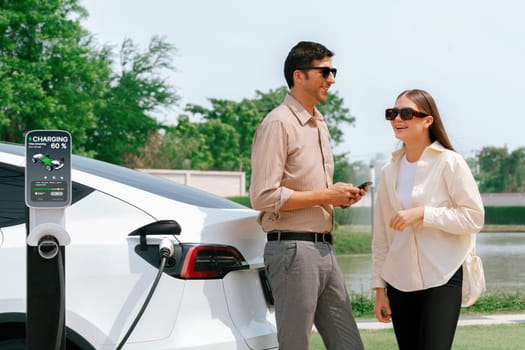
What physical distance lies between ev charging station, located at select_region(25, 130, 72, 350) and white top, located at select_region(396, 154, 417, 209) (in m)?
1.52

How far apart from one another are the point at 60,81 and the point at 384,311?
4168cm

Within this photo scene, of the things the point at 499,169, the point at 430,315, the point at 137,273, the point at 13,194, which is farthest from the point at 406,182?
the point at 499,169

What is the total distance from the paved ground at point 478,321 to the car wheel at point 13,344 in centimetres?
591

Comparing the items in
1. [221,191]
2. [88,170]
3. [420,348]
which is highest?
[88,170]

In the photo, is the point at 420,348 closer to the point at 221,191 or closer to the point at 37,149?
the point at 37,149

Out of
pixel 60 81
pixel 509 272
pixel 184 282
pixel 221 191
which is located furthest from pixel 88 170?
pixel 221 191

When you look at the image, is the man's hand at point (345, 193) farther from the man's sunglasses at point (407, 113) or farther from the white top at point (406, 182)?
the man's sunglasses at point (407, 113)

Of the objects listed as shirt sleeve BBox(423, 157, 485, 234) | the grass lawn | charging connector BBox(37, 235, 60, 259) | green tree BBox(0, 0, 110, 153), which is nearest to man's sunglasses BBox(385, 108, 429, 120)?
shirt sleeve BBox(423, 157, 485, 234)

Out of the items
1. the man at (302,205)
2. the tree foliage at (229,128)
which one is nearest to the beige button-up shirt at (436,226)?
the man at (302,205)

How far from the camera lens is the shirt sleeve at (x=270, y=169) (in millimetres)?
3932

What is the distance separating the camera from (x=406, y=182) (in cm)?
412

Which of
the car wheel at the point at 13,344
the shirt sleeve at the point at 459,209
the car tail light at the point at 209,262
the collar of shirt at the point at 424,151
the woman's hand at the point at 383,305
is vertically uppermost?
the collar of shirt at the point at 424,151

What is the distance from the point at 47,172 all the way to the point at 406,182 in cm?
162

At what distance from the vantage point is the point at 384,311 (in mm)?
4184
